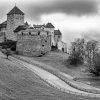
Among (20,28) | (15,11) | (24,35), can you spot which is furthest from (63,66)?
(15,11)

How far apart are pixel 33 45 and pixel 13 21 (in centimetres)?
1216

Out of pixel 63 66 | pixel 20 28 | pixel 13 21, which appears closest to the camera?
pixel 63 66

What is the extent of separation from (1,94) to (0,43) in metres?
55.2

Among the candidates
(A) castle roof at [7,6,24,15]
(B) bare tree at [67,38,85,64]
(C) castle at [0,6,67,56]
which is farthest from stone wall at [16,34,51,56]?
(A) castle roof at [7,6,24,15]

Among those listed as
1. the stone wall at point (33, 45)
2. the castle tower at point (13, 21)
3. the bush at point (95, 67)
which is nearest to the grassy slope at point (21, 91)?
the bush at point (95, 67)

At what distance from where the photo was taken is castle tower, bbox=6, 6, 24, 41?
86812mm

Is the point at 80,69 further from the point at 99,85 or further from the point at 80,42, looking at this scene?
the point at 80,42

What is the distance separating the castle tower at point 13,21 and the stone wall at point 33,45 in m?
7.07

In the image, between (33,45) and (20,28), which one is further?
(20,28)

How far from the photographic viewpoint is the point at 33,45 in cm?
7938

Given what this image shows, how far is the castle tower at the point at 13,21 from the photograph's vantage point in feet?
285

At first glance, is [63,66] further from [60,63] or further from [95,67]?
[95,67]

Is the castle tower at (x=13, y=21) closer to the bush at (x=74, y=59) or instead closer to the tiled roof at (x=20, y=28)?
the tiled roof at (x=20, y=28)

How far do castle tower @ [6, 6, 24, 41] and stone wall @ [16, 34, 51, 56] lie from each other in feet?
23.2
